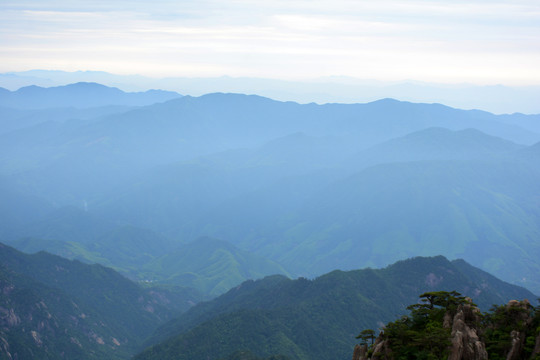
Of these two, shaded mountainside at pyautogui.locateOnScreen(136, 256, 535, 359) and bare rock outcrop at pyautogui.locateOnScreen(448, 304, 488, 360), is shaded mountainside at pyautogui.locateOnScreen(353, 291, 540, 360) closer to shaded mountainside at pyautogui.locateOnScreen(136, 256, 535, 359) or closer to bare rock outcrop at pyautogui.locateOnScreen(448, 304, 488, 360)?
bare rock outcrop at pyautogui.locateOnScreen(448, 304, 488, 360)

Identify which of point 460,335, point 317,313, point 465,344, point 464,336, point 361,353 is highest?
point 460,335

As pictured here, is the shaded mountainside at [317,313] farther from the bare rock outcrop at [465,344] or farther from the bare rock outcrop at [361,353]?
the bare rock outcrop at [465,344]

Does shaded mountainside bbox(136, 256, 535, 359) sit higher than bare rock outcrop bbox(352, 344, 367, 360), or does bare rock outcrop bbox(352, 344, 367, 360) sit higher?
bare rock outcrop bbox(352, 344, 367, 360)

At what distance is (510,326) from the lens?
50.5 m

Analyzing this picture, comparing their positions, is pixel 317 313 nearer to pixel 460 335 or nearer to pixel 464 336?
pixel 464 336

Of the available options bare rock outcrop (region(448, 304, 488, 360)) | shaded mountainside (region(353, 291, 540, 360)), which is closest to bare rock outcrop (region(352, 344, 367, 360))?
shaded mountainside (region(353, 291, 540, 360))

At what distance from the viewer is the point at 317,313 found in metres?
160

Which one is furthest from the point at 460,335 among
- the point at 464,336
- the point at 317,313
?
the point at 317,313

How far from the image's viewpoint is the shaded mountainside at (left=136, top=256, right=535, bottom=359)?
144 meters

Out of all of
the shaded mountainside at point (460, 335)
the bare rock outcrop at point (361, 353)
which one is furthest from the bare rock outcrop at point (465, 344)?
the bare rock outcrop at point (361, 353)

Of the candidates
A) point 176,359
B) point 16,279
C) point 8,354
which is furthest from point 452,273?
point 16,279

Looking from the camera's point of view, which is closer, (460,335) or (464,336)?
(460,335)

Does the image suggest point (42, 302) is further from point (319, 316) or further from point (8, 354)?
point (319, 316)

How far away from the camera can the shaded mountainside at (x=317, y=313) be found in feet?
471
